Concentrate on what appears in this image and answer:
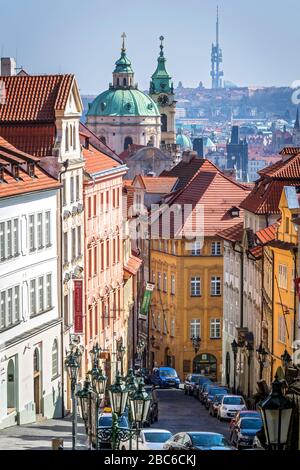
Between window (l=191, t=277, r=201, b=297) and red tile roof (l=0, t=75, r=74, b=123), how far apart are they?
2425cm

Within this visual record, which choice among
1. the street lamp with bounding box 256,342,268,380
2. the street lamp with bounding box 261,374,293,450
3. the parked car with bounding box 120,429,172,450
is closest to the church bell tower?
the street lamp with bounding box 256,342,268,380

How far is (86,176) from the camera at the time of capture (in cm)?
4550

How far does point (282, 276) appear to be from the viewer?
4397cm

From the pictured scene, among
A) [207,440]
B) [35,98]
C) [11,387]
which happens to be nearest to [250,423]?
[11,387]

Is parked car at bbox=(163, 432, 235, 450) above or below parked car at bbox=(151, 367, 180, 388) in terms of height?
above

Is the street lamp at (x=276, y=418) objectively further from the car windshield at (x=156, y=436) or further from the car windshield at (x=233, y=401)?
the car windshield at (x=233, y=401)

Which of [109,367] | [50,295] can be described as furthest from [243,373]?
[50,295]

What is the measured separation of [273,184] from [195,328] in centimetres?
1648

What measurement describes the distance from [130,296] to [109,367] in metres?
11.6

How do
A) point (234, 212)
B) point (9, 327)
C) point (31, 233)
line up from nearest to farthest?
1. point (9, 327)
2. point (31, 233)
3. point (234, 212)

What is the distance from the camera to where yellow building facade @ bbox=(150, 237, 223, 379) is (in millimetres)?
65938

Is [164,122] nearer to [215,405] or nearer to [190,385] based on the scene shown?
[190,385]

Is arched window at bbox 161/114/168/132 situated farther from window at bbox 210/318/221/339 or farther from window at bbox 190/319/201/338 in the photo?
window at bbox 210/318/221/339
